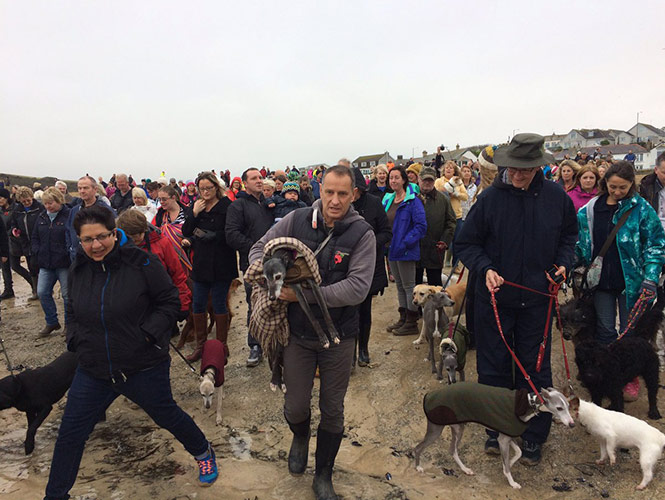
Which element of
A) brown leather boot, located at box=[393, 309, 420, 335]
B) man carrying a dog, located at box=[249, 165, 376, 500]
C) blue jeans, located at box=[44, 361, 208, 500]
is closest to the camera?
man carrying a dog, located at box=[249, 165, 376, 500]

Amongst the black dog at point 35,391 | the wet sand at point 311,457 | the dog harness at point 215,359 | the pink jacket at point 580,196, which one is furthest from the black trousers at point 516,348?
the black dog at point 35,391

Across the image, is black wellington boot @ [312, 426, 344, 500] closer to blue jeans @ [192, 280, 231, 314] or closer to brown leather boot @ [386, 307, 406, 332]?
blue jeans @ [192, 280, 231, 314]

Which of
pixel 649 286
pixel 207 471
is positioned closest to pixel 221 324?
Answer: pixel 207 471

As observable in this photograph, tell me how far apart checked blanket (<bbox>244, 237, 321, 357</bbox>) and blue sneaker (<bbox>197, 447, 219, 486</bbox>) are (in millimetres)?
1173

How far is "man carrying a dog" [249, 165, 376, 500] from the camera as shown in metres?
2.49

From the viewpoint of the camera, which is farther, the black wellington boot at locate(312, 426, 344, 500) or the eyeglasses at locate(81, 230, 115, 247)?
the black wellington boot at locate(312, 426, 344, 500)

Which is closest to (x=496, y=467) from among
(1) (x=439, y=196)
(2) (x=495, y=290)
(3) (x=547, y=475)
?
(3) (x=547, y=475)

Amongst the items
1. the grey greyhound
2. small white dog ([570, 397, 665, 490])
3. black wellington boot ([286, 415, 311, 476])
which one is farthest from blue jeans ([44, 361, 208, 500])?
small white dog ([570, 397, 665, 490])

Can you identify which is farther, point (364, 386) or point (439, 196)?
point (439, 196)

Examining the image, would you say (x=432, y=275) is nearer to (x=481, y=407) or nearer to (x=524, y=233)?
(x=524, y=233)

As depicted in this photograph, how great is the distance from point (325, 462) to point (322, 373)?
28.8 inches

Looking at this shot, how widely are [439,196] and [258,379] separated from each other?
3995 mm

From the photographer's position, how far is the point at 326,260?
2.54 m

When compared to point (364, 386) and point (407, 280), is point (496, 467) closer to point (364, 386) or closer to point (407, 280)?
point (364, 386)
